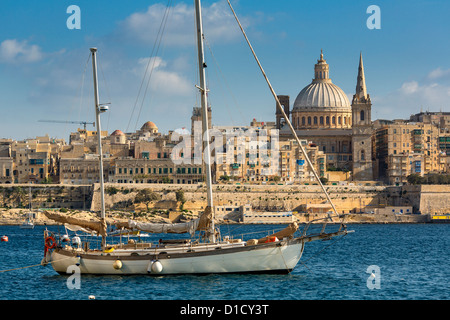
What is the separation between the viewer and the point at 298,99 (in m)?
121

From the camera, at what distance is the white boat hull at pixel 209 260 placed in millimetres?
27625

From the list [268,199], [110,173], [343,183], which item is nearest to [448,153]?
[343,183]

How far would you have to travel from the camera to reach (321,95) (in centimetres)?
11888

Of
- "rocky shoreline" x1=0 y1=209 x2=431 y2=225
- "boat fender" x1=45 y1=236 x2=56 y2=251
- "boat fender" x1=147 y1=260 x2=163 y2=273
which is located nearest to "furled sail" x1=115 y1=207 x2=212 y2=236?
"boat fender" x1=147 y1=260 x2=163 y2=273

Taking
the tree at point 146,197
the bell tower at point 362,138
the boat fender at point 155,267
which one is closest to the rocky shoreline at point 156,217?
the tree at point 146,197

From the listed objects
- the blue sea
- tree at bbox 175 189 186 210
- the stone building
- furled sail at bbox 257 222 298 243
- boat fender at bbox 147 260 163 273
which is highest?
the stone building

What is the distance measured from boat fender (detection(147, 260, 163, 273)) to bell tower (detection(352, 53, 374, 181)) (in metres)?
77.9

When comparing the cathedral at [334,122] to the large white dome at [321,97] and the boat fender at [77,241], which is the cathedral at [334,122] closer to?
the large white dome at [321,97]

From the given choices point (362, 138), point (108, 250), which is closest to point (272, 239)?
point (108, 250)

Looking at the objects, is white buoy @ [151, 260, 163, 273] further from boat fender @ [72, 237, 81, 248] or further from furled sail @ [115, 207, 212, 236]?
boat fender @ [72, 237, 81, 248]

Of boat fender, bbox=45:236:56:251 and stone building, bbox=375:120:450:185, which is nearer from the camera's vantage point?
boat fender, bbox=45:236:56:251

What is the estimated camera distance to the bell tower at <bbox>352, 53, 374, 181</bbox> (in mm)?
103875

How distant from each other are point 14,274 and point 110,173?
213ft
